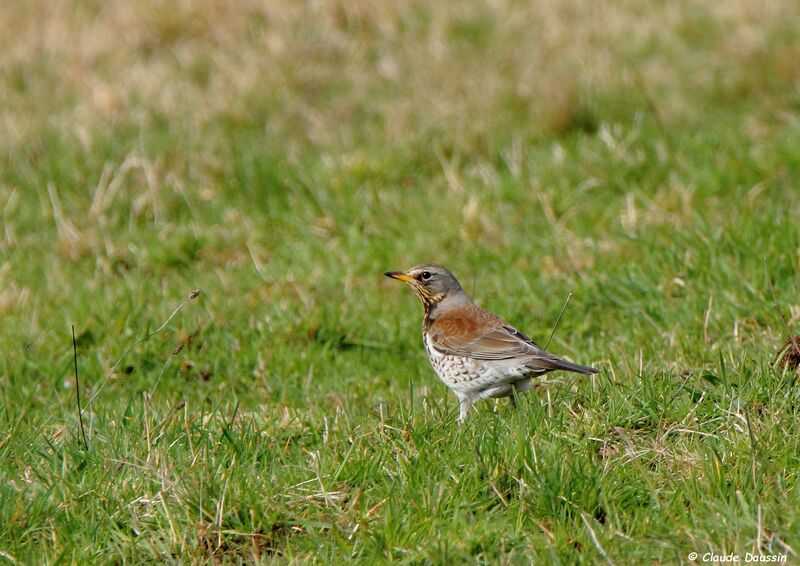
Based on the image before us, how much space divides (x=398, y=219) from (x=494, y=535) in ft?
17.2

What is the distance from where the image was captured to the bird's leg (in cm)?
559

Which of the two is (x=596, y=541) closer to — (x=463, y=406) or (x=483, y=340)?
(x=463, y=406)

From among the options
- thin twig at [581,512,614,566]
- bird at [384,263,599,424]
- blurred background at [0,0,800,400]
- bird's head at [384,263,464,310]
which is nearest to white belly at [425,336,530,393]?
bird at [384,263,599,424]

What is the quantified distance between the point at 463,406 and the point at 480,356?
1.23 feet

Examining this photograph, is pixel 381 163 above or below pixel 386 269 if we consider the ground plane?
above

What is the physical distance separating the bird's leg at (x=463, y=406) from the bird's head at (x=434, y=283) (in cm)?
106

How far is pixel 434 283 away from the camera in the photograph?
281 inches

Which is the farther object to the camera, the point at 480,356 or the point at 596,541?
the point at 480,356

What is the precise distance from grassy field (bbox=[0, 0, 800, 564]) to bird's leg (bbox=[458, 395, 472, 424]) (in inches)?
2.8

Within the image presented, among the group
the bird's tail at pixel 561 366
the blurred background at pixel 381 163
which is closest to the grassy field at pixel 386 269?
the blurred background at pixel 381 163

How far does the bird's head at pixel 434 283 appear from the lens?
23.3 ft

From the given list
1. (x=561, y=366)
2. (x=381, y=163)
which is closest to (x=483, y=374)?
(x=561, y=366)

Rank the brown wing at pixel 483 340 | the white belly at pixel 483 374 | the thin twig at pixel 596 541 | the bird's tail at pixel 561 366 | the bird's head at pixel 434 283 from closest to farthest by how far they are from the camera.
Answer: the thin twig at pixel 596 541 < the bird's tail at pixel 561 366 < the brown wing at pixel 483 340 < the white belly at pixel 483 374 < the bird's head at pixel 434 283

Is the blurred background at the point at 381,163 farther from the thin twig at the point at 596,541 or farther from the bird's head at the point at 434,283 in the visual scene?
the thin twig at the point at 596,541
